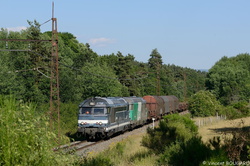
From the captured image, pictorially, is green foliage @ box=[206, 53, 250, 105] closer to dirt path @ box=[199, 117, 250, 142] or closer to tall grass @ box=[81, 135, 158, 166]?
dirt path @ box=[199, 117, 250, 142]

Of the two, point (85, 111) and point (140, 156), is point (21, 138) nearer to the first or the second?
point (140, 156)

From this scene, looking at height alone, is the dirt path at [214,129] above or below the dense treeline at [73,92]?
below

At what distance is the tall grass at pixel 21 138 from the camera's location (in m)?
9.76

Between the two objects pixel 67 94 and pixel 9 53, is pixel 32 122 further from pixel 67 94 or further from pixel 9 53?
pixel 9 53

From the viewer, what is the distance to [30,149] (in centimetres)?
1019

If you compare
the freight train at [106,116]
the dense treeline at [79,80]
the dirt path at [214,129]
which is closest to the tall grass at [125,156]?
the freight train at [106,116]

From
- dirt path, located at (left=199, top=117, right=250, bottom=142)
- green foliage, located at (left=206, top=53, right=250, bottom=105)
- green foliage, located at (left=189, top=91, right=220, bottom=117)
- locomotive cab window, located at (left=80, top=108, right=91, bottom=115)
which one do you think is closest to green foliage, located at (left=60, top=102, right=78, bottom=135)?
locomotive cab window, located at (left=80, top=108, right=91, bottom=115)

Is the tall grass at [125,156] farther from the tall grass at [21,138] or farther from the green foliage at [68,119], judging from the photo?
the green foliage at [68,119]

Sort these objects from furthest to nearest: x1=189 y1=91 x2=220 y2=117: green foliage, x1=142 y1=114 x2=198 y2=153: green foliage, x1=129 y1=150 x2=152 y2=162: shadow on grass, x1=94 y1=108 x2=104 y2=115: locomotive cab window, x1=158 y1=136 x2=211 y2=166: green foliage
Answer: x1=189 y1=91 x2=220 y2=117: green foliage < x1=94 y1=108 x2=104 y2=115: locomotive cab window < x1=142 y1=114 x2=198 y2=153: green foliage < x1=129 y1=150 x2=152 y2=162: shadow on grass < x1=158 y1=136 x2=211 y2=166: green foliage

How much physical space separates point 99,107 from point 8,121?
63.6 feet

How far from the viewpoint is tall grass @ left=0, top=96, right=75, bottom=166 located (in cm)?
976

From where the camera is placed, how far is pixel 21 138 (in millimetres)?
9953

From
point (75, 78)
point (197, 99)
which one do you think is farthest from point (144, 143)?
point (75, 78)

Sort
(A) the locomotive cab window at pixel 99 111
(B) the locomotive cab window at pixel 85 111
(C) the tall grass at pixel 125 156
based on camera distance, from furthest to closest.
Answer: (B) the locomotive cab window at pixel 85 111, (A) the locomotive cab window at pixel 99 111, (C) the tall grass at pixel 125 156
